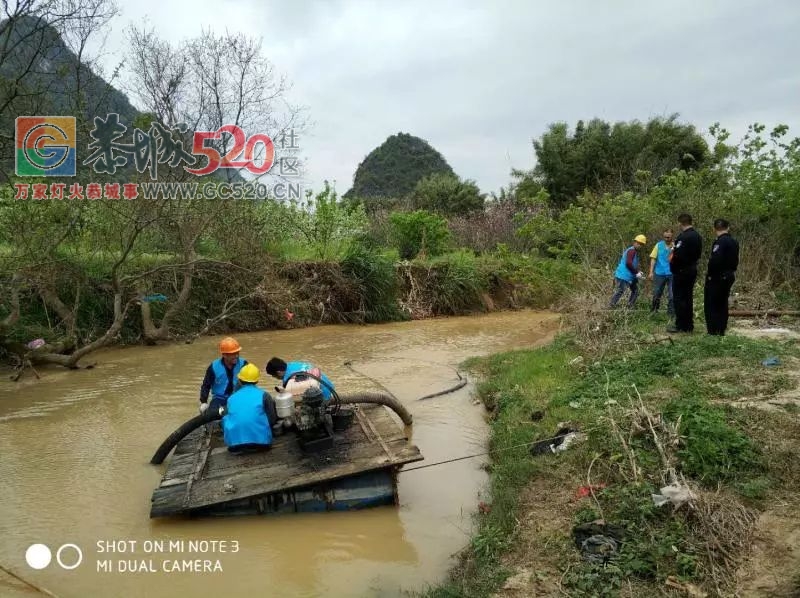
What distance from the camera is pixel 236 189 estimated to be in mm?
12992

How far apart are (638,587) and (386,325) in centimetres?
1254

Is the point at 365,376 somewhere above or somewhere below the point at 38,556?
above

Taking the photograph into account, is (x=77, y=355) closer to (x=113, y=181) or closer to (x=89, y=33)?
(x=113, y=181)

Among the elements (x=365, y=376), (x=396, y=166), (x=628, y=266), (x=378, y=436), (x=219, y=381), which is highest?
(x=396, y=166)

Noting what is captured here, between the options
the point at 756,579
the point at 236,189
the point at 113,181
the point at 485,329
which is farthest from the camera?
the point at 485,329

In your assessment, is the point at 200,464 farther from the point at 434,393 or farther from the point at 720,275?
the point at 720,275

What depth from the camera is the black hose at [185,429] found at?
570 cm

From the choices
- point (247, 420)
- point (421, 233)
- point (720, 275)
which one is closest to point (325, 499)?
point (247, 420)

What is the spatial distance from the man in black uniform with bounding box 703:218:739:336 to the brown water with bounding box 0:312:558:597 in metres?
3.56

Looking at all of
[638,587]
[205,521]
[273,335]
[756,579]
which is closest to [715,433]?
[756,579]

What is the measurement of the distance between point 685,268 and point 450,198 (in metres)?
23.1

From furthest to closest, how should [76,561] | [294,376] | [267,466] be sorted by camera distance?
[294,376] → [267,466] → [76,561]

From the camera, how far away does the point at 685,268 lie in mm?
8023

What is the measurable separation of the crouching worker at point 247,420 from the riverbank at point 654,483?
2.20 metres
